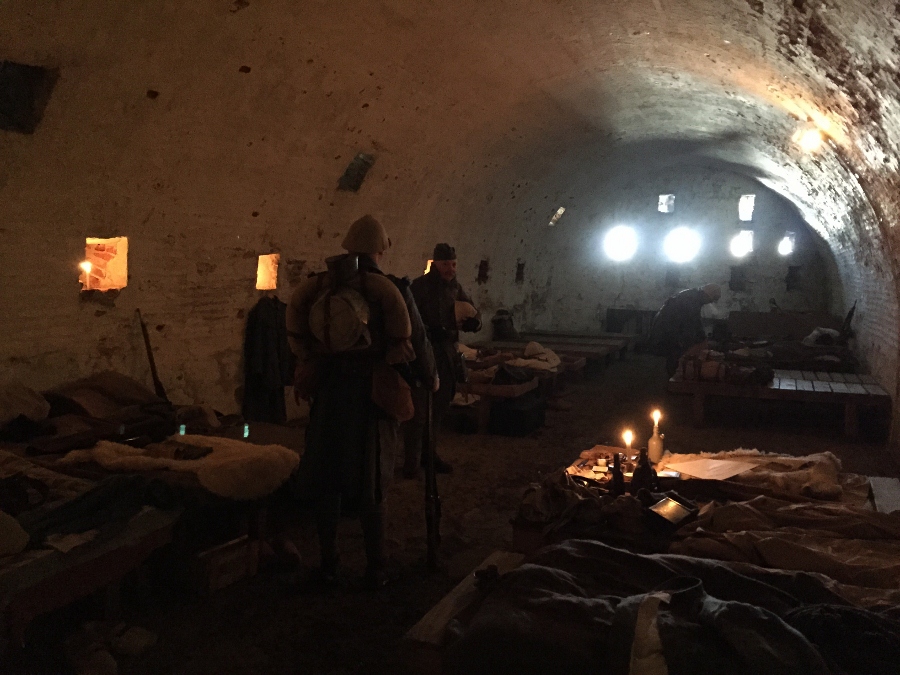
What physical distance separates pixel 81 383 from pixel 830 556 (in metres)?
4.46

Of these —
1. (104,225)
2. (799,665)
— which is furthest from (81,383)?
(799,665)

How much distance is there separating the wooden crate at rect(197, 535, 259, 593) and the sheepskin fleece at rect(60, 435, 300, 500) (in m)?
0.25

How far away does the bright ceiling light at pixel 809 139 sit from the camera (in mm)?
6781

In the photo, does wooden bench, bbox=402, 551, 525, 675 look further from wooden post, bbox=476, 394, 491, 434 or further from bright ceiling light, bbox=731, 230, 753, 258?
bright ceiling light, bbox=731, 230, 753, 258

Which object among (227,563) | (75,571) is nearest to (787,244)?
(227,563)

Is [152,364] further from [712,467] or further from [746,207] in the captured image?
[746,207]

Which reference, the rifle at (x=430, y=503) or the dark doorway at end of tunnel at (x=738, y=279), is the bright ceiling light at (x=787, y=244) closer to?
the dark doorway at end of tunnel at (x=738, y=279)

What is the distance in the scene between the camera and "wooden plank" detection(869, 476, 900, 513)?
12.3 ft

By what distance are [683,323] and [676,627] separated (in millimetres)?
7441

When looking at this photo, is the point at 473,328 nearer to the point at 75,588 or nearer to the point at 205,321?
the point at 205,321

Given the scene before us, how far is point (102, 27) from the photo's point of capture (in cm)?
411

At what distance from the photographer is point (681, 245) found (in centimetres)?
1512

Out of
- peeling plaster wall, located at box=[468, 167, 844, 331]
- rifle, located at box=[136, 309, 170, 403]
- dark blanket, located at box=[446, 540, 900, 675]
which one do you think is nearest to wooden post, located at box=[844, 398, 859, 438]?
dark blanket, located at box=[446, 540, 900, 675]

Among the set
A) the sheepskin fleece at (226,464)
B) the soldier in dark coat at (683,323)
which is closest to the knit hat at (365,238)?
the sheepskin fleece at (226,464)
